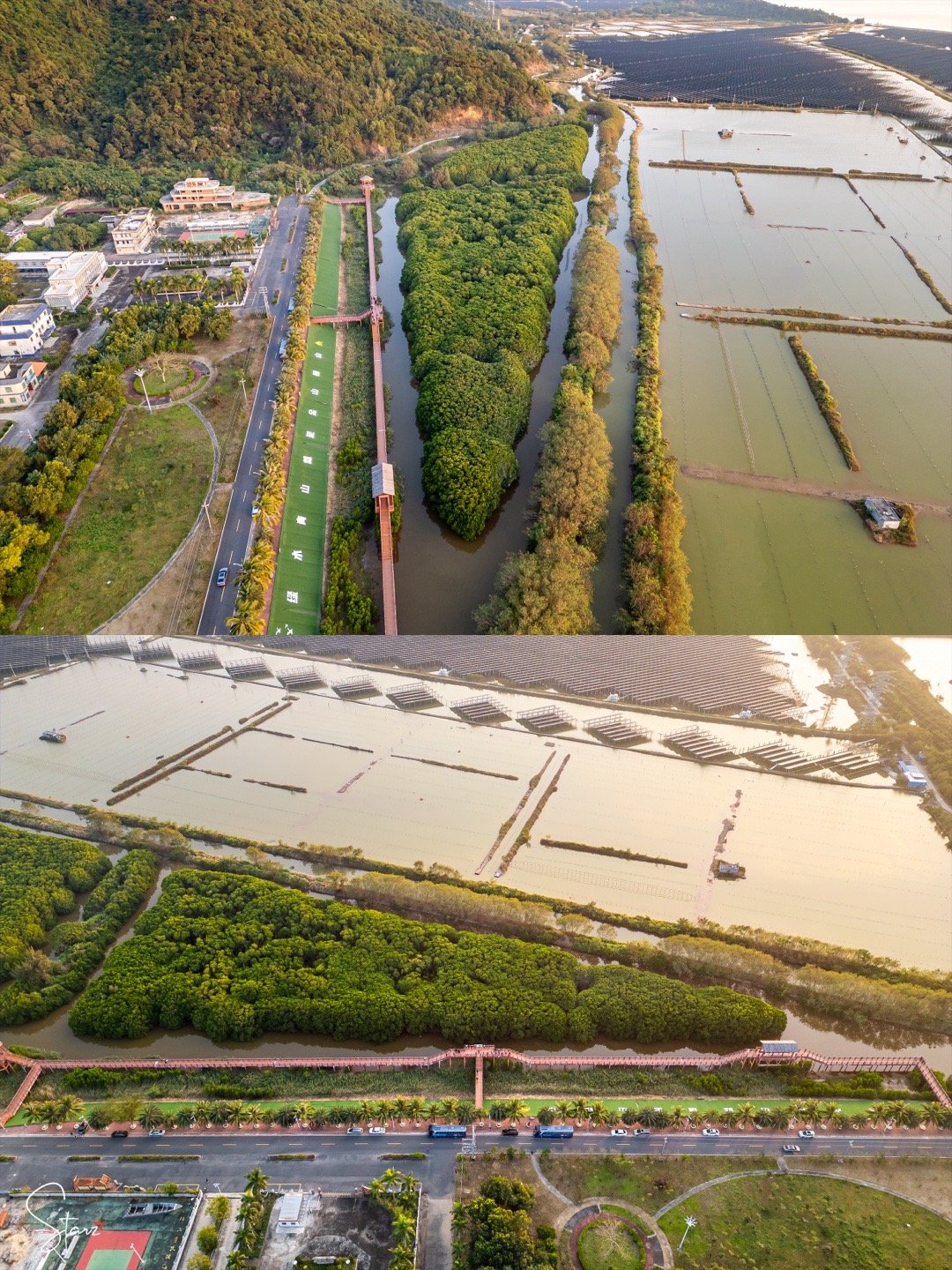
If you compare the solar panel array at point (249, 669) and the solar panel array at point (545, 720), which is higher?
the solar panel array at point (249, 669)

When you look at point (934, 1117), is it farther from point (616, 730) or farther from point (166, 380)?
point (166, 380)

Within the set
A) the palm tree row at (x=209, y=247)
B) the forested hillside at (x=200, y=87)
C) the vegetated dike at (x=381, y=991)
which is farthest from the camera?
the forested hillside at (x=200, y=87)

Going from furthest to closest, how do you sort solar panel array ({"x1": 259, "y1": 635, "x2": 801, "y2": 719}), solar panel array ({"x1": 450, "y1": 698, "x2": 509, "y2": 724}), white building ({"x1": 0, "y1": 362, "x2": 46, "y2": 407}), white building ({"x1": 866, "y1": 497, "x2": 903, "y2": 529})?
white building ({"x1": 0, "y1": 362, "x2": 46, "y2": 407})
white building ({"x1": 866, "y1": 497, "x2": 903, "y2": 529})
solar panel array ({"x1": 450, "y1": 698, "x2": 509, "y2": 724})
solar panel array ({"x1": 259, "y1": 635, "x2": 801, "y2": 719})

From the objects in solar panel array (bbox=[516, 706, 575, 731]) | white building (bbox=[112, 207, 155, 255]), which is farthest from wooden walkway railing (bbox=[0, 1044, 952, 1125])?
white building (bbox=[112, 207, 155, 255])

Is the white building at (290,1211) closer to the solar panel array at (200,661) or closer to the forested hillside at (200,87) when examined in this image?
the solar panel array at (200,661)

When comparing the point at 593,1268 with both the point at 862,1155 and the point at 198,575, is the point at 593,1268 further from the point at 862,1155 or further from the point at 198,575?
the point at 198,575

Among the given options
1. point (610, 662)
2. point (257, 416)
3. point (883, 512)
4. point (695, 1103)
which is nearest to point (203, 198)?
point (257, 416)

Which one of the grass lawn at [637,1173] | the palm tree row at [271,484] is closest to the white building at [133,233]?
the palm tree row at [271,484]

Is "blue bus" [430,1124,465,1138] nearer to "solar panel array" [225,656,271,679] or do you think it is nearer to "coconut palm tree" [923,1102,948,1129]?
"coconut palm tree" [923,1102,948,1129]

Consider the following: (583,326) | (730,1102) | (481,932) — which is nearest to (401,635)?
(481,932)
